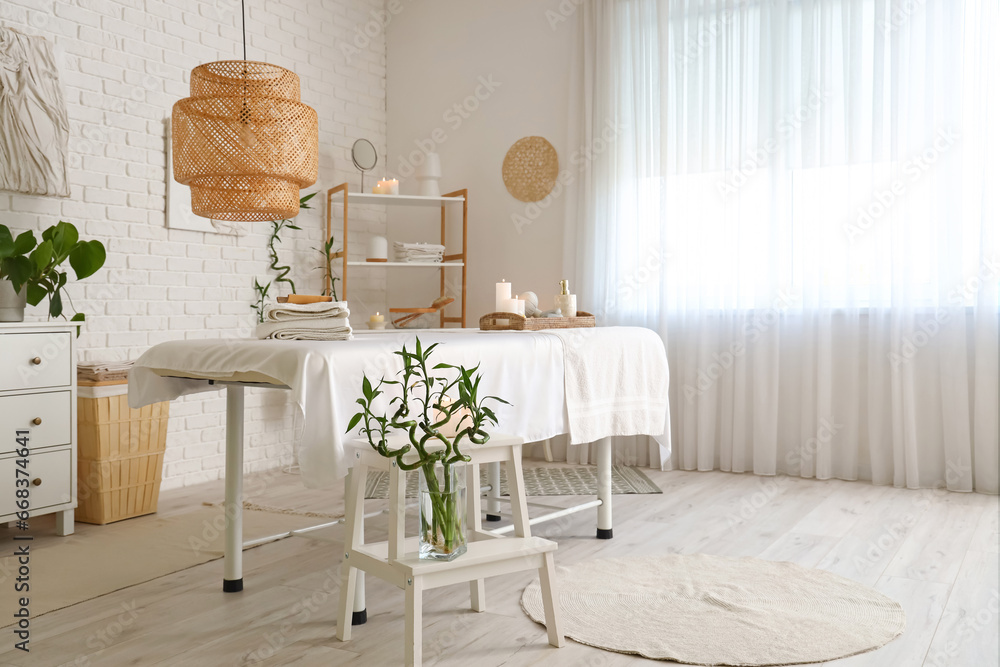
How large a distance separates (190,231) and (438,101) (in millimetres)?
1806

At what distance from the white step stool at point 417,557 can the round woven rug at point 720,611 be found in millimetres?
230

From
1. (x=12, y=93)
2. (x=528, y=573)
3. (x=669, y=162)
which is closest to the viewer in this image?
(x=528, y=573)

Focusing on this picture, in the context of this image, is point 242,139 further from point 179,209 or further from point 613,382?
point 179,209

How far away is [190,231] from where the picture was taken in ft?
13.0

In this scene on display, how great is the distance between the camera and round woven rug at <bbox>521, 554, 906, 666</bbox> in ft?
6.25

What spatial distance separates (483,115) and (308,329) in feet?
9.75

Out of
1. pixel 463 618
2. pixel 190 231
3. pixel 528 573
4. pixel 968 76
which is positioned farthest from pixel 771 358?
pixel 190 231

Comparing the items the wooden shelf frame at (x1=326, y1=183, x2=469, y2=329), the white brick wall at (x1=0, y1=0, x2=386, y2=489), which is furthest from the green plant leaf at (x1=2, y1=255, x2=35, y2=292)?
the wooden shelf frame at (x1=326, y1=183, x2=469, y2=329)

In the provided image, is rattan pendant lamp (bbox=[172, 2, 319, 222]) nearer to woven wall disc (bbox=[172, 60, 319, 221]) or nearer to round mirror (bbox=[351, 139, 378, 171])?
woven wall disc (bbox=[172, 60, 319, 221])

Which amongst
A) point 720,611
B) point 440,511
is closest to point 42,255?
point 440,511

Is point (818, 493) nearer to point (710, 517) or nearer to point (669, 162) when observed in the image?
point (710, 517)

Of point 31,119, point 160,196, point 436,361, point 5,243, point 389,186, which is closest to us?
point 436,361

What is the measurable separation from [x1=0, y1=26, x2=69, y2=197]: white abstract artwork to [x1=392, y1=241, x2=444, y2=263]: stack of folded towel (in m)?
1.75

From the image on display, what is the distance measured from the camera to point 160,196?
151 inches
